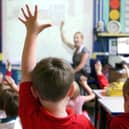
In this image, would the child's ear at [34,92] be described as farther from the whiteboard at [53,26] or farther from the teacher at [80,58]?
the whiteboard at [53,26]

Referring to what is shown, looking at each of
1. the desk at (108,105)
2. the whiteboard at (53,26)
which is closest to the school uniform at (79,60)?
the whiteboard at (53,26)

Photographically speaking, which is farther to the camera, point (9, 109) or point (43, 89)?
point (9, 109)

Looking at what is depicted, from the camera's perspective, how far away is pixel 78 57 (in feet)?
17.2

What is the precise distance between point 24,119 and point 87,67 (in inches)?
A: 161

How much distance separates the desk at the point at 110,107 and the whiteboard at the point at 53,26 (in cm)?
237

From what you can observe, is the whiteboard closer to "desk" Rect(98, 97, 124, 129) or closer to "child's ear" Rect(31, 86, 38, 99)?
"desk" Rect(98, 97, 124, 129)

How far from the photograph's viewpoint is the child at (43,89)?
1.17 m

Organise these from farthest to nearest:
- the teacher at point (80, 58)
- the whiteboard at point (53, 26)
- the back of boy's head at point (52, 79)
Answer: the whiteboard at point (53, 26) < the teacher at point (80, 58) < the back of boy's head at point (52, 79)

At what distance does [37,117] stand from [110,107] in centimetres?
134

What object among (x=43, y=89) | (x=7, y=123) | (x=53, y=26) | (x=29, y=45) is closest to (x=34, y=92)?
(x=43, y=89)

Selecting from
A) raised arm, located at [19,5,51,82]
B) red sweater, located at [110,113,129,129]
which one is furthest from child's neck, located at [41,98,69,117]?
red sweater, located at [110,113,129,129]

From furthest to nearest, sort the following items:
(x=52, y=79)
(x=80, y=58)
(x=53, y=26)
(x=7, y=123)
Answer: (x=53, y=26) < (x=80, y=58) < (x=7, y=123) < (x=52, y=79)

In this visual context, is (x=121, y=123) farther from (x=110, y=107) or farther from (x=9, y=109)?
(x=110, y=107)

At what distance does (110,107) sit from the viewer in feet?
8.23
